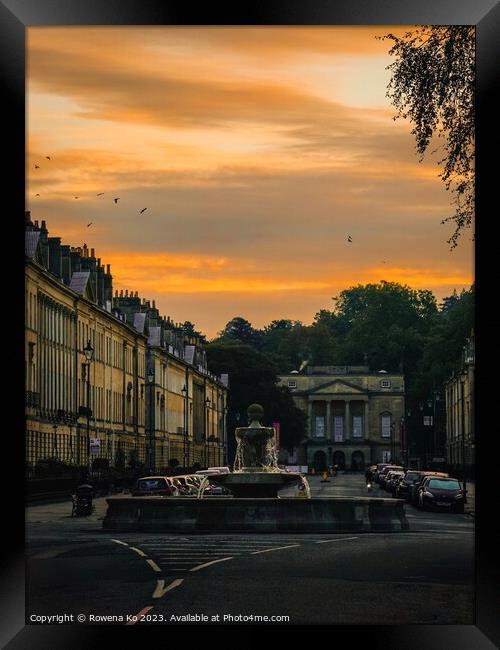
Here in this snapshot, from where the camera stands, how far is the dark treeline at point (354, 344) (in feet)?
382

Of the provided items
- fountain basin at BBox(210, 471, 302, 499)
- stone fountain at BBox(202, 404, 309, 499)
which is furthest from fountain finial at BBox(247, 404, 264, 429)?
fountain basin at BBox(210, 471, 302, 499)

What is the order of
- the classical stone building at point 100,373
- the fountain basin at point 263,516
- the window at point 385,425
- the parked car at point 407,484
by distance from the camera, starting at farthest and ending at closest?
the window at point 385,425
the classical stone building at point 100,373
the parked car at point 407,484
the fountain basin at point 263,516

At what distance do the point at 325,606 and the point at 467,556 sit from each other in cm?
1234

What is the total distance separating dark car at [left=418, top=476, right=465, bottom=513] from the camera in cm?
5666

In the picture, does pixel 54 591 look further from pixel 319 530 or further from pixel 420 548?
pixel 319 530

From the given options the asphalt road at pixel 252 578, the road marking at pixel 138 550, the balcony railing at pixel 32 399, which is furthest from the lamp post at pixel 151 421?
the road marking at pixel 138 550

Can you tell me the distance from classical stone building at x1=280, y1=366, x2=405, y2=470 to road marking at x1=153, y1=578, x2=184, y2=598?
510 ft

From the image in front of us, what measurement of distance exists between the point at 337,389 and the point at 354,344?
55286 mm

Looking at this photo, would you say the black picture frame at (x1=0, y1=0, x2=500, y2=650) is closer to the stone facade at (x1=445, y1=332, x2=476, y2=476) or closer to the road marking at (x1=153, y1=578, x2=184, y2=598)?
the road marking at (x1=153, y1=578, x2=184, y2=598)

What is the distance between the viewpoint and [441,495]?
57156 millimetres

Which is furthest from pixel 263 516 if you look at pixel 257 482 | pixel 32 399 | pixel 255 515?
pixel 32 399

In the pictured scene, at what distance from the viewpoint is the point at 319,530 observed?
38656 mm

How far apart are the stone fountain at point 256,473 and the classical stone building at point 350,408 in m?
131

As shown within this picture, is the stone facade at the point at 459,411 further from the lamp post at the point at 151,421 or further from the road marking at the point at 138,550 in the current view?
the road marking at the point at 138,550
